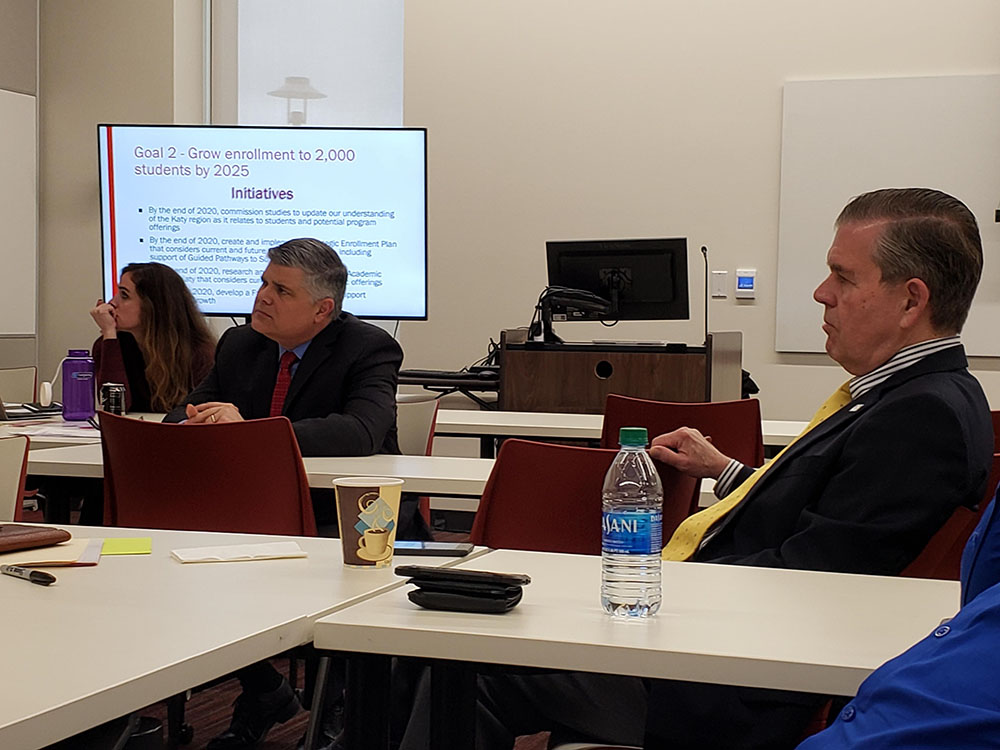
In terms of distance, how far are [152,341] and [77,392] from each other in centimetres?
71

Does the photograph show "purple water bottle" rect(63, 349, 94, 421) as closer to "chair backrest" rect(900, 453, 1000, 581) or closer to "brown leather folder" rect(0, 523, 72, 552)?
"brown leather folder" rect(0, 523, 72, 552)

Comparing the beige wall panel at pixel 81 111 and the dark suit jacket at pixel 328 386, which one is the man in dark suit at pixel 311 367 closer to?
the dark suit jacket at pixel 328 386

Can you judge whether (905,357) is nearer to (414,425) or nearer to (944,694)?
(944,694)

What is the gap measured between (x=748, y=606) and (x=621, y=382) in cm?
302

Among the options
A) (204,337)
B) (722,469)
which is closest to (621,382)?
(204,337)

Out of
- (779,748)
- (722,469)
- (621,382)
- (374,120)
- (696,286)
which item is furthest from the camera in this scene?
(374,120)

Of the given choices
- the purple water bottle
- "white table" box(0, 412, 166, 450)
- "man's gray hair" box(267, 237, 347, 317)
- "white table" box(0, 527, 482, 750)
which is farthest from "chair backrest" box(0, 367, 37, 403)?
"white table" box(0, 527, 482, 750)

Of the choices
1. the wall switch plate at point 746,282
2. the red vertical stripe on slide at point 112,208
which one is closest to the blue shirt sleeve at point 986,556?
the wall switch plate at point 746,282

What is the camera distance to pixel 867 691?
104 cm

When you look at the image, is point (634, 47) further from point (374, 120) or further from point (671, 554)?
point (671, 554)

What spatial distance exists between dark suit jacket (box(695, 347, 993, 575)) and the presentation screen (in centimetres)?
451

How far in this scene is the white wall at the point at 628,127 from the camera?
6.30 m

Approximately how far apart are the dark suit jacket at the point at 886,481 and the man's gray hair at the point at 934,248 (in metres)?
0.11

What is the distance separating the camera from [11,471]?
232 cm
